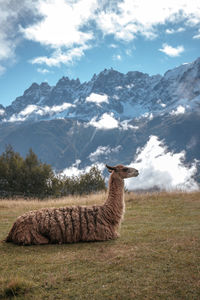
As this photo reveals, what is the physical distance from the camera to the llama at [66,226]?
7.35m

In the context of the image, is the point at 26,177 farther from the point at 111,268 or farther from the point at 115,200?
the point at 111,268

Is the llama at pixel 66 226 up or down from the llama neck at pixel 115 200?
down

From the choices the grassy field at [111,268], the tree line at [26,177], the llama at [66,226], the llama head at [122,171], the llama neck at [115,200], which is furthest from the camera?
the tree line at [26,177]

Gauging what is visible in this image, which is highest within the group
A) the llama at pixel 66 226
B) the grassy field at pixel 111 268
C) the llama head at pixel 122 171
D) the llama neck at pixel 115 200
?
the llama head at pixel 122 171

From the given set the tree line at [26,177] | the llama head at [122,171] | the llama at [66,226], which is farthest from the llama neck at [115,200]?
the tree line at [26,177]

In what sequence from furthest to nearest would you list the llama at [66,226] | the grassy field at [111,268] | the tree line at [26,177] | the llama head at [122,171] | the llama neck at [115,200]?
1. the tree line at [26,177]
2. the llama head at [122,171]
3. the llama neck at [115,200]
4. the llama at [66,226]
5. the grassy field at [111,268]

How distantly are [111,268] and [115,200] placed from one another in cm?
337

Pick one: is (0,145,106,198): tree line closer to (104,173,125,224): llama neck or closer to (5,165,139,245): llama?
(104,173,125,224): llama neck

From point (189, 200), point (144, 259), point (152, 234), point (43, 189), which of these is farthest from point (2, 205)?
point (43, 189)

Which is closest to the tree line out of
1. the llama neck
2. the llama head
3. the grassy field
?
the llama head

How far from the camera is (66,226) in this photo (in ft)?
24.7

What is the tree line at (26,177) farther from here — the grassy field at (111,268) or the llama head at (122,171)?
the grassy field at (111,268)

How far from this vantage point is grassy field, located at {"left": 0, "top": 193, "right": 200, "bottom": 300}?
4234mm

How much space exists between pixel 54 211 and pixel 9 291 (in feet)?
11.4
